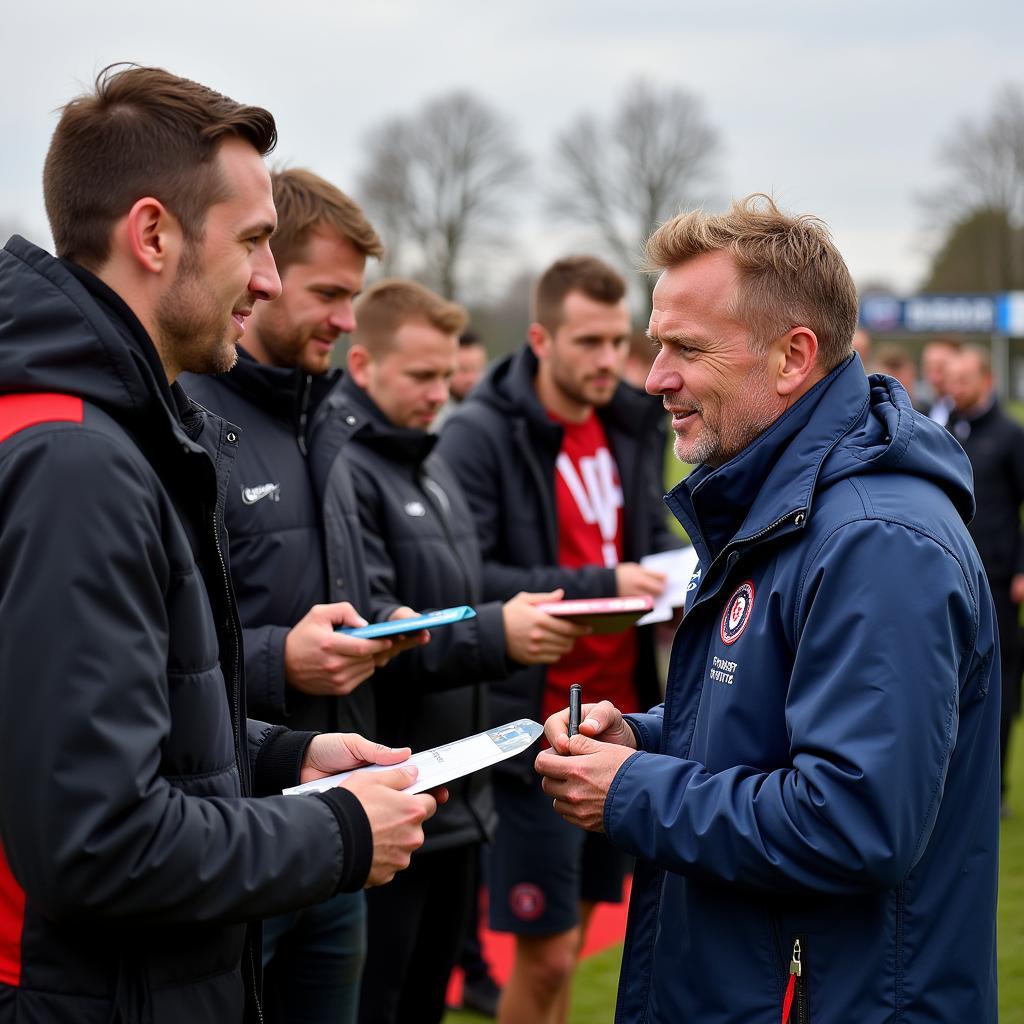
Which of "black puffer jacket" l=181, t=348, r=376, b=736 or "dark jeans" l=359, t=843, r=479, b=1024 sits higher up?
"black puffer jacket" l=181, t=348, r=376, b=736

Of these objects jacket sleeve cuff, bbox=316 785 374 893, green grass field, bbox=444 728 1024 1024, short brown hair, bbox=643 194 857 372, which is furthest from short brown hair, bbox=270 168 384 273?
green grass field, bbox=444 728 1024 1024

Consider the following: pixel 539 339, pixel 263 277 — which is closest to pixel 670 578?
pixel 539 339

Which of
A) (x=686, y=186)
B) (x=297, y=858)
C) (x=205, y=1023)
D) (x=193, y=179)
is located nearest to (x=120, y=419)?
(x=193, y=179)

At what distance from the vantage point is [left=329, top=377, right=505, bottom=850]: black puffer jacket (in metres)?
A: 3.79

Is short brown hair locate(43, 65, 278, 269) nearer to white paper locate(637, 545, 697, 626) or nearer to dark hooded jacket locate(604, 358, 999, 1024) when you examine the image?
dark hooded jacket locate(604, 358, 999, 1024)

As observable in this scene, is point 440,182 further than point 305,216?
Yes

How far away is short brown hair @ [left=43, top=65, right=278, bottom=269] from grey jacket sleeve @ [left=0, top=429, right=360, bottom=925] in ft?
1.39

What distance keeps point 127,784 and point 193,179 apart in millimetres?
980

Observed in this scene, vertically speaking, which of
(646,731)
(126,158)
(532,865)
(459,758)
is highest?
(126,158)

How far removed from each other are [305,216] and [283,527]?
0.95 meters

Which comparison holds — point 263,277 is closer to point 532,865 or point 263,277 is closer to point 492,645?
point 492,645

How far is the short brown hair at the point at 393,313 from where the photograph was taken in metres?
4.43

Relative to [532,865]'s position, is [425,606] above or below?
above

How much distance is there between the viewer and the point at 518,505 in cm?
472
